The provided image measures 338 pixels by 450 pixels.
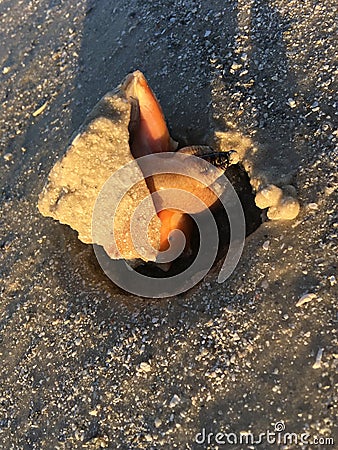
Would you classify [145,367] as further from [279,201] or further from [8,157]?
[8,157]

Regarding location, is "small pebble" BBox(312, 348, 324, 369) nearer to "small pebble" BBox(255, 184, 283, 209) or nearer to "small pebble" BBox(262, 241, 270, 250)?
"small pebble" BBox(262, 241, 270, 250)

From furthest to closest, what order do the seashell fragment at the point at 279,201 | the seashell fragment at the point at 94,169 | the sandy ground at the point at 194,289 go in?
the seashell fragment at the point at 94,169
the seashell fragment at the point at 279,201
the sandy ground at the point at 194,289

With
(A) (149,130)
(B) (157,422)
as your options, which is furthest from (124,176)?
(B) (157,422)

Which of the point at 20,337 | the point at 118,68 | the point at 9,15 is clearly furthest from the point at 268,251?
the point at 9,15

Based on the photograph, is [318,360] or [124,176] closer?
[318,360]

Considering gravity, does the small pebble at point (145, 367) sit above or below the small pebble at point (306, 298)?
above

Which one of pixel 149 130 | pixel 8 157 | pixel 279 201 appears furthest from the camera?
pixel 8 157

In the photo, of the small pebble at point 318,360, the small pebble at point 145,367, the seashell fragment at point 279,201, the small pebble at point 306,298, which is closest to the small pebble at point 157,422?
the small pebble at point 145,367

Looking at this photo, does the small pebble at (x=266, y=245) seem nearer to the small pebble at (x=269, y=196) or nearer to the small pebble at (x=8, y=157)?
the small pebble at (x=269, y=196)
